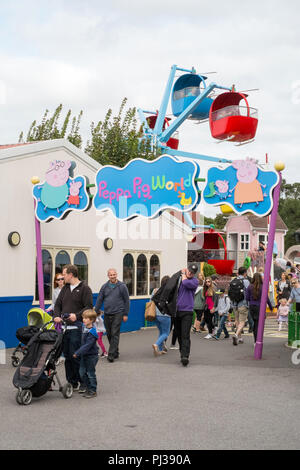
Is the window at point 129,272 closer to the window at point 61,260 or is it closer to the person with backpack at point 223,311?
the window at point 61,260

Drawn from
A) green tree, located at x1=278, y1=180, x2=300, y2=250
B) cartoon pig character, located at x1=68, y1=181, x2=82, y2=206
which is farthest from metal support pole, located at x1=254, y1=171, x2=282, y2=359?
green tree, located at x1=278, y1=180, x2=300, y2=250

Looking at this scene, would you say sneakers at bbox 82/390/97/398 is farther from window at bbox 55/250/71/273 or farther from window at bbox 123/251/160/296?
window at bbox 123/251/160/296

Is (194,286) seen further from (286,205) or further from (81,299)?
(286,205)

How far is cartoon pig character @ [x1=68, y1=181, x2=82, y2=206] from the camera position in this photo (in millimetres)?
12822

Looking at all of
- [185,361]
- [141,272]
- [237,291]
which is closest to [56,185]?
[237,291]

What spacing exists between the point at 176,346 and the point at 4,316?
3.98 m

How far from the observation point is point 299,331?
42.8 feet

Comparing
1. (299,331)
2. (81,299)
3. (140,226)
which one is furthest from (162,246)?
(81,299)

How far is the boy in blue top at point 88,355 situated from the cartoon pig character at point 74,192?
5143mm

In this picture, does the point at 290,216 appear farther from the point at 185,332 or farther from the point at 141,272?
the point at 185,332

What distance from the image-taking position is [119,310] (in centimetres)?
1115

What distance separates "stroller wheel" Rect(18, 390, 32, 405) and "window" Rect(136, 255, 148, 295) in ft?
33.7

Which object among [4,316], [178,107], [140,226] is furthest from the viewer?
[178,107]

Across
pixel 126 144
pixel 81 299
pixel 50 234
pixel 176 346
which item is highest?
pixel 126 144
